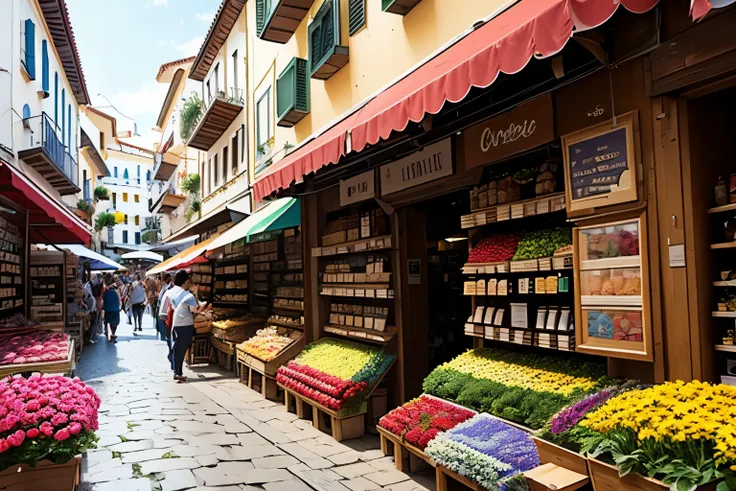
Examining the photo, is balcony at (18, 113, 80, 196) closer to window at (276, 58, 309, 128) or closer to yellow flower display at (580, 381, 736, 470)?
window at (276, 58, 309, 128)

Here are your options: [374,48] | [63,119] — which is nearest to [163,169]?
[63,119]

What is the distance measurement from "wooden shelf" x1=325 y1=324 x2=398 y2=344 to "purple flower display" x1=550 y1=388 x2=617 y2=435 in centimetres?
351

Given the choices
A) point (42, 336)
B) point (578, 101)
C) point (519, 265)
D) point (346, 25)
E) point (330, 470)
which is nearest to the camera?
point (578, 101)

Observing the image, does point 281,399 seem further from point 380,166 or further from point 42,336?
point 380,166

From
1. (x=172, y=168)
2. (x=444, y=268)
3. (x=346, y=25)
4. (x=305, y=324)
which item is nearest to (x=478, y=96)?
(x=444, y=268)

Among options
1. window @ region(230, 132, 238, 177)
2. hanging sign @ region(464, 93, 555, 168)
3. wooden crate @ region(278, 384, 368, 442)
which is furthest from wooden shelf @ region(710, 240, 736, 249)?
window @ region(230, 132, 238, 177)

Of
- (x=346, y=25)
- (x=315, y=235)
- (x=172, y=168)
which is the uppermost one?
(x=172, y=168)

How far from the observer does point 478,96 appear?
206 inches

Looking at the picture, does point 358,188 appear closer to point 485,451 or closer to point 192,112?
point 485,451

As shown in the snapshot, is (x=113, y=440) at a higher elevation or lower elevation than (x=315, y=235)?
lower

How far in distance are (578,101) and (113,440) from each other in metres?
6.43

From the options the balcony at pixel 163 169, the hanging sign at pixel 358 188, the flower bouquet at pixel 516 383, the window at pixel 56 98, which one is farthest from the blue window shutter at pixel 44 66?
the flower bouquet at pixel 516 383

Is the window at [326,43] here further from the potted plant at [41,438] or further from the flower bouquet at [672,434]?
the flower bouquet at [672,434]

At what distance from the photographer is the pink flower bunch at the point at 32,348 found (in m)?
6.75
